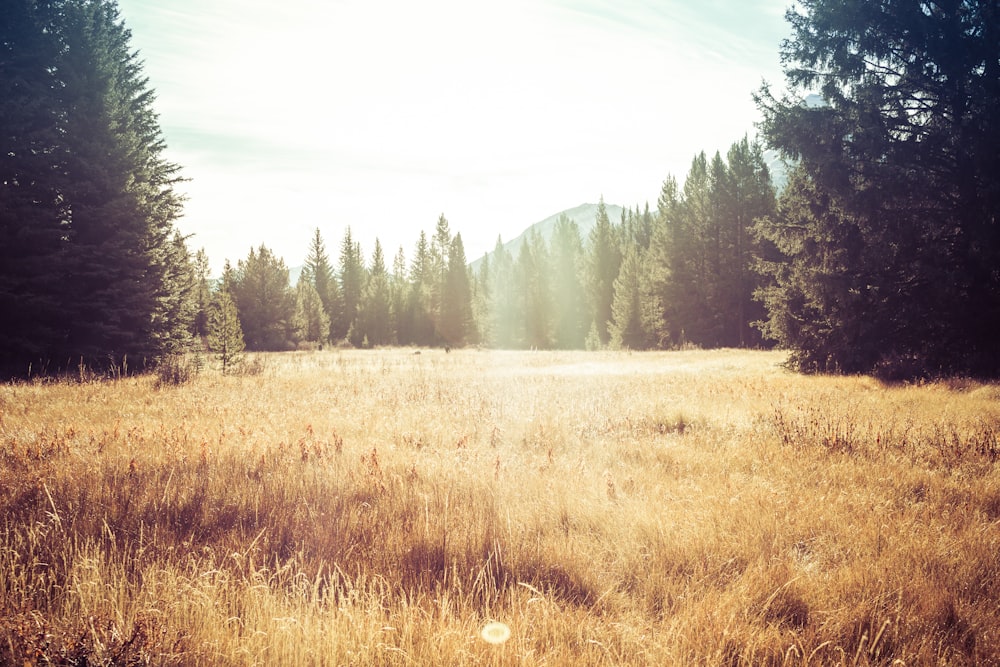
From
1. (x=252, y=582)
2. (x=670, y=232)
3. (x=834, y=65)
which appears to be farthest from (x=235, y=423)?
(x=670, y=232)

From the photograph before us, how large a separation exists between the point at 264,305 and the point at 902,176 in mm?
45606

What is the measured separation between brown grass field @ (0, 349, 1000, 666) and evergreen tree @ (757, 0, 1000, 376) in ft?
21.9

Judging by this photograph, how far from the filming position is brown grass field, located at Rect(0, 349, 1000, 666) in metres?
2.19

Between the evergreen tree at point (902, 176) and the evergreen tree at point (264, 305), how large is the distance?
4190 cm

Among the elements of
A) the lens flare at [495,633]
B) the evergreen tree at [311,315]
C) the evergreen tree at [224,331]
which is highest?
the evergreen tree at [311,315]

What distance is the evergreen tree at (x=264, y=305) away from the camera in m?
41.9

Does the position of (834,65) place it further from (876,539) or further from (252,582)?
(252,582)

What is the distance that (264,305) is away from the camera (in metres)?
42.2

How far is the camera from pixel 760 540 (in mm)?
3330

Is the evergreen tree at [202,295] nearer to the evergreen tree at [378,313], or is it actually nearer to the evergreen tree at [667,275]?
the evergreen tree at [378,313]

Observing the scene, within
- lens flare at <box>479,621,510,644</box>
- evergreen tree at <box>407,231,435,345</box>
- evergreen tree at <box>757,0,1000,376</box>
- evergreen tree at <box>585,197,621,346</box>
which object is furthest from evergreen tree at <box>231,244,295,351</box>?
lens flare at <box>479,621,510,644</box>

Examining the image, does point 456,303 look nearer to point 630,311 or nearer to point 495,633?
point 630,311

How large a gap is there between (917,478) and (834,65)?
13.3 meters

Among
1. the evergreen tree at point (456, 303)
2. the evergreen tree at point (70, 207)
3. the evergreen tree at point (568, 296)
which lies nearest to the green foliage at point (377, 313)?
the evergreen tree at point (456, 303)
